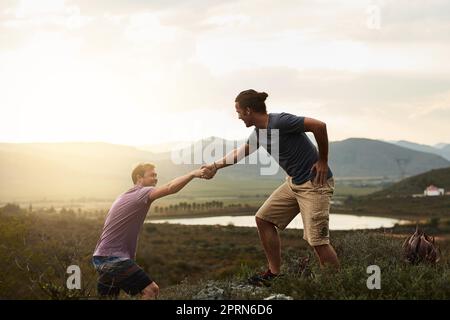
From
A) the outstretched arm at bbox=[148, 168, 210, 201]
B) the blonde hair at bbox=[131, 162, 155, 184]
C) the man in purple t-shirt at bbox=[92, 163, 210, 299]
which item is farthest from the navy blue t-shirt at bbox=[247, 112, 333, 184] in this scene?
the blonde hair at bbox=[131, 162, 155, 184]

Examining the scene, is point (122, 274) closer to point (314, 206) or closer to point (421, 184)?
point (314, 206)

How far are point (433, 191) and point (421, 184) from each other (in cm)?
1257

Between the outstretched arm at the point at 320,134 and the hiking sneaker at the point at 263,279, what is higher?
the outstretched arm at the point at 320,134

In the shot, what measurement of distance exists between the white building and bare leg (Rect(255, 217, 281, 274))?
116 meters

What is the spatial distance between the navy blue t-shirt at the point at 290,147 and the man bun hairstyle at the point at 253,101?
0.48 ft

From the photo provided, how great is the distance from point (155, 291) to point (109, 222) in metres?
0.87

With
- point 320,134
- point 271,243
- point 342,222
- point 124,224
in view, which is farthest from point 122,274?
point 342,222

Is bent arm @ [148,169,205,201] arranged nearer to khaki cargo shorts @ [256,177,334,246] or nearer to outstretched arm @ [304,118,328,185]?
khaki cargo shorts @ [256,177,334,246]

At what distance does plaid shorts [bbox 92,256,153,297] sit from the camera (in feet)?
20.9

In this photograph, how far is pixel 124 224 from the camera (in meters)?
6.40

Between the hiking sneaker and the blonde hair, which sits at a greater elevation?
the blonde hair

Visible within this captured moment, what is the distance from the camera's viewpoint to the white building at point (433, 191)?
388 feet

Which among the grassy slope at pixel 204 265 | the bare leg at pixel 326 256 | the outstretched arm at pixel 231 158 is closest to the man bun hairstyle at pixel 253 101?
the outstretched arm at pixel 231 158

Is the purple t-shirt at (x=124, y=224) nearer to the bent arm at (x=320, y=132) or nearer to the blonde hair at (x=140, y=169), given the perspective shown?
the blonde hair at (x=140, y=169)
